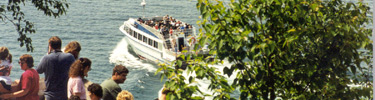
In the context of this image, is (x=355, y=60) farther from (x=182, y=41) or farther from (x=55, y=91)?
(x=182, y=41)

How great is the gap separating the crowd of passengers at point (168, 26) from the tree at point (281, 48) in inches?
1347

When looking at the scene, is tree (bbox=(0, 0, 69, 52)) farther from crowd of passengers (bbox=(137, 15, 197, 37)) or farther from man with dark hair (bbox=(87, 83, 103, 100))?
crowd of passengers (bbox=(137, 15, 197, 37))

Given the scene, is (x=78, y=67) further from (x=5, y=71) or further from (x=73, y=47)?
(x=5, y=71)

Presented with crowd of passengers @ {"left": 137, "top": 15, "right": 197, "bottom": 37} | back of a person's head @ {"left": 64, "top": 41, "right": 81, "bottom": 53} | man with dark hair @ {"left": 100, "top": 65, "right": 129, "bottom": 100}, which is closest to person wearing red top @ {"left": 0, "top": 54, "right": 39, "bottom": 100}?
back of a person's head @ {"left": 64, "top": 41, "right": 81, "bottom": 53}

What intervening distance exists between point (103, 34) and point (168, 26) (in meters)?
8.69

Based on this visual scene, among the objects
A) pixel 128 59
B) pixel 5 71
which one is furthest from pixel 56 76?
pixel 128 59

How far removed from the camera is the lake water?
39250mm

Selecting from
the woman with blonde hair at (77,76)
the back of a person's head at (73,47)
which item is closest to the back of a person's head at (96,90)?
the woman with blonde hair at (77,76)

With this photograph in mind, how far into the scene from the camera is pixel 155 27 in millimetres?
46344

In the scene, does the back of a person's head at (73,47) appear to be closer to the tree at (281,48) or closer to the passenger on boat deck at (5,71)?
the passenger on boat deck at (5,71)

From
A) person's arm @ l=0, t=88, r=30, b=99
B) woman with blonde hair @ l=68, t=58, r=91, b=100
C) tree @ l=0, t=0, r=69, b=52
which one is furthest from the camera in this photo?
tree @ l=0, t=0, r=69, b=52

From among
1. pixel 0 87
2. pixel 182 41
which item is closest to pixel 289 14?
pixel 0 87

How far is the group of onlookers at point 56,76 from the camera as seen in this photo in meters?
7.42

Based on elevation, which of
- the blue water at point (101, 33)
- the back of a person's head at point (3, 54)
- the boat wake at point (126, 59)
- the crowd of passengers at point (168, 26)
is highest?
the back of a person's head at point (3, 54)
